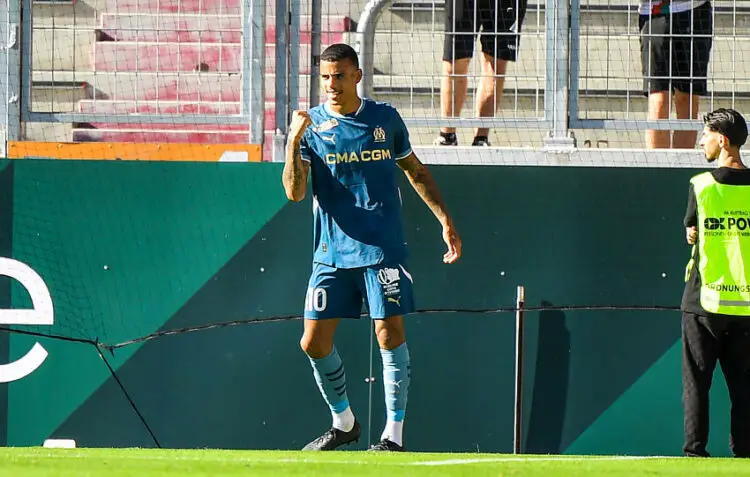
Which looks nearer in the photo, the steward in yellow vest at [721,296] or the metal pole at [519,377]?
the steward in yellow vest at [721,296]

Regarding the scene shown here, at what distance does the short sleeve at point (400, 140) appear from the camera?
6.48m

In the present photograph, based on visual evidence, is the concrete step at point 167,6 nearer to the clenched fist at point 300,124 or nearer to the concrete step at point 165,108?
the concrete step at point 165,108

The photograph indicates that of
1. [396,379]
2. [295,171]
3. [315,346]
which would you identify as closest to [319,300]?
[315,346]

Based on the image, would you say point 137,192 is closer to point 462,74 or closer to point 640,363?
point 462,74

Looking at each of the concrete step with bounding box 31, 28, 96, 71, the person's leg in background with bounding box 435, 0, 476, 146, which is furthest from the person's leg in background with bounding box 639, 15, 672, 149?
the concrete step with bounding box 31, 28, 96, 71

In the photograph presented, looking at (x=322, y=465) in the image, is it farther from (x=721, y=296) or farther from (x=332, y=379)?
(x=721, y=296)

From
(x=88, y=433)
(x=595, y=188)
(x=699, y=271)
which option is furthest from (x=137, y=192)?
(x=699, y=271)

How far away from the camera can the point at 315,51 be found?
7305mm

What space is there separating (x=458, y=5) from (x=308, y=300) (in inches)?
82.6

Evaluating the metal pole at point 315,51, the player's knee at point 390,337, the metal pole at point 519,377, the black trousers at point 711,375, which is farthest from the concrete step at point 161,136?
the black trousers at point 711,375

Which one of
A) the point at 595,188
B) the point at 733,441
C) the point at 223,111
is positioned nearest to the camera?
the point at 733,441

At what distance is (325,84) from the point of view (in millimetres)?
6359

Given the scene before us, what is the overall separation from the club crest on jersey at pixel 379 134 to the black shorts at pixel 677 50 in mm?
1830

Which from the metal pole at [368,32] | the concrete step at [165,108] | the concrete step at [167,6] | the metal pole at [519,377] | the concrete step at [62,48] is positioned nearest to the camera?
the metal pole at [519,377]
